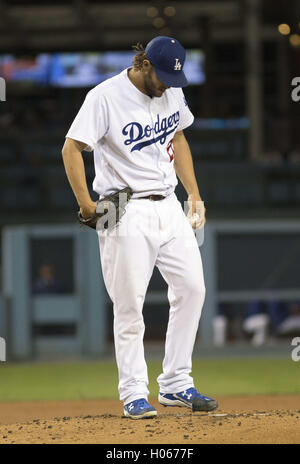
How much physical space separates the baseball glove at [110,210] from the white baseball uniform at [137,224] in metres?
0.04

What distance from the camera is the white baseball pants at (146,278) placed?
14.7 ft

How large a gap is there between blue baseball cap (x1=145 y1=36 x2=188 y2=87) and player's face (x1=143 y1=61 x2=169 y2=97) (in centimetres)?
4

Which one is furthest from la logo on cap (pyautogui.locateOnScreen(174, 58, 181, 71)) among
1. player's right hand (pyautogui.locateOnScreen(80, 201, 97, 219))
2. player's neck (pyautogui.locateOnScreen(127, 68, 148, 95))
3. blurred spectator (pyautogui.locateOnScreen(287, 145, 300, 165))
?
blurred spectator (pyautogui.locateOnScreen(287, 145, 300, 165))

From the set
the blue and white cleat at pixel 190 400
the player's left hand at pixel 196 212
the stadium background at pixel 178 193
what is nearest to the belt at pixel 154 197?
the player's left hand at pixel 196 212

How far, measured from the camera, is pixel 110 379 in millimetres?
8680

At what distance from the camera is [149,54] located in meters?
4.46

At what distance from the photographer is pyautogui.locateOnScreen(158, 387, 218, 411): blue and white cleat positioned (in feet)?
15.1

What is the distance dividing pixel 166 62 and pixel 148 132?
0.39 m

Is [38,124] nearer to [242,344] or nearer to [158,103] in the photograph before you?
[242,344]

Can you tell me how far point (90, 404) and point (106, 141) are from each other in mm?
2998

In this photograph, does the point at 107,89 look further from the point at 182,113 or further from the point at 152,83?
the point at 182,113

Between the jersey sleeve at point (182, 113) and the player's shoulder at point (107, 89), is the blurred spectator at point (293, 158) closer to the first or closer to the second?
the jersey sleeve at point (182, 113)

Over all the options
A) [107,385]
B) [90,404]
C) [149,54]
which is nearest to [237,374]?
[107,385]

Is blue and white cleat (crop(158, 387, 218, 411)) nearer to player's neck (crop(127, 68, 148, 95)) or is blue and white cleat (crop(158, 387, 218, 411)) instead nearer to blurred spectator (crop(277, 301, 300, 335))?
player's neck (crop(127, 68, 148, 95))
